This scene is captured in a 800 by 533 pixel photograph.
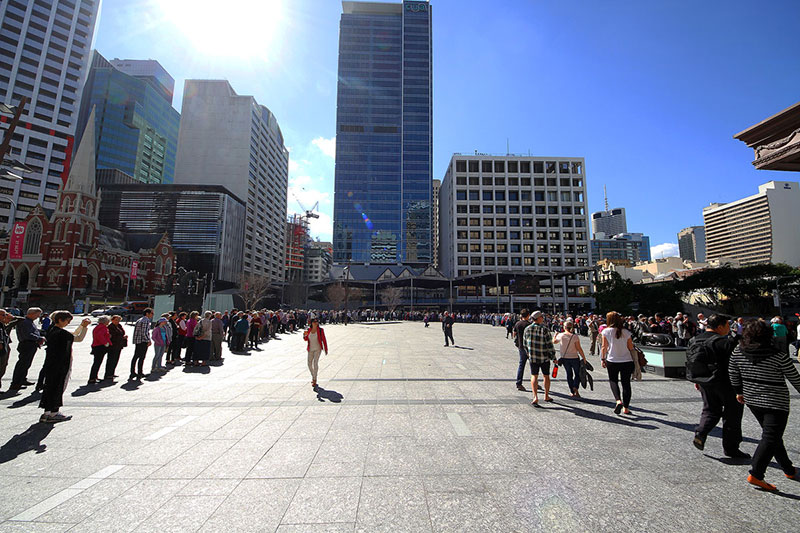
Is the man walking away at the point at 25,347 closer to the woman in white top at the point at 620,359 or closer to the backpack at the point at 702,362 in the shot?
the woman in white top at the point at 620,359

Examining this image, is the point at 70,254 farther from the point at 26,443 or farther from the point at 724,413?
the point at 724,413

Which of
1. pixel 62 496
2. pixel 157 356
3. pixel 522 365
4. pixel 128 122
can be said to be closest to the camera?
pixel 62 496

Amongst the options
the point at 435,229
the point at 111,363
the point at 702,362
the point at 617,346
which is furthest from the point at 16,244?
the point at 435,229

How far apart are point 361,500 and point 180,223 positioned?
9387cm

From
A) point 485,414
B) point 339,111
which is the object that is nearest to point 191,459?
point 485,414

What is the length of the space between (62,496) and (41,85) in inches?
4285

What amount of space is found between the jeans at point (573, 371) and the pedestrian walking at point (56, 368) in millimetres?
8992

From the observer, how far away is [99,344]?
28.1 feet

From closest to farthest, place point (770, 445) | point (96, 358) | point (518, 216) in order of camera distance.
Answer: point (770, 445), point (96, 358), point (518, 216)

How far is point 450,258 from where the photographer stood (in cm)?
8081

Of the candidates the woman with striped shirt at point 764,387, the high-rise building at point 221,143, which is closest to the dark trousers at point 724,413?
the woman with striped shirt at point 764,387

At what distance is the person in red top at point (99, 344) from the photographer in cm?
841

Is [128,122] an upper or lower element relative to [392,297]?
upper

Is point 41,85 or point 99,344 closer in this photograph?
point 99,344
